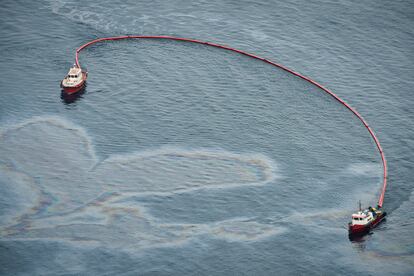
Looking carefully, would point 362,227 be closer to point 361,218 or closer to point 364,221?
point 364,221

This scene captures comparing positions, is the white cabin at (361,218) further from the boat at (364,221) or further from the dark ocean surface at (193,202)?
the dark ocean surface at (193,202)

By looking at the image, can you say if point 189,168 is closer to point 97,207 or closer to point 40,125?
point 97,207

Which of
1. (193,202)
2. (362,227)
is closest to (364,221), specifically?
(362,227)

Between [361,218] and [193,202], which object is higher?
[361,218]

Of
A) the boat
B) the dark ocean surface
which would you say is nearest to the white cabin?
the boat

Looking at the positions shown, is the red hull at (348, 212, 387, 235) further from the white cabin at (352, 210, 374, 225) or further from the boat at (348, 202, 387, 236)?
the white cabin at (352, 210, 374, 225)

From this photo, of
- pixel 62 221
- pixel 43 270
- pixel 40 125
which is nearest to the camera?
pixel 43 270

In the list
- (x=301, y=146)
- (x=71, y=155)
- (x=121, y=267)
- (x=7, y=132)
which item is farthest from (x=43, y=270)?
(x=301, y=146)

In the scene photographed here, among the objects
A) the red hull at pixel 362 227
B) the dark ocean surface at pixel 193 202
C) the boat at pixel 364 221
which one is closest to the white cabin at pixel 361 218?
the boat at pixel 364 221

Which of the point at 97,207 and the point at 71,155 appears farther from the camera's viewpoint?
the point at 71,155
